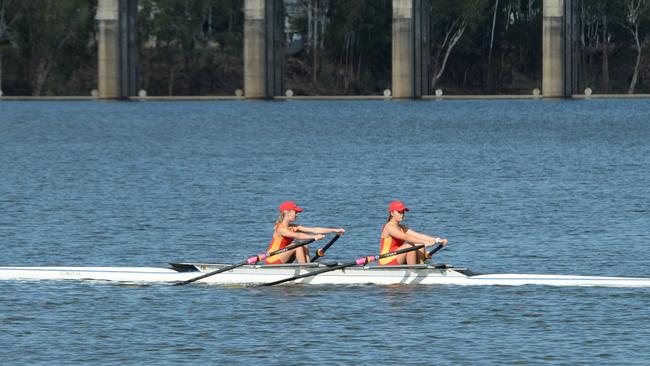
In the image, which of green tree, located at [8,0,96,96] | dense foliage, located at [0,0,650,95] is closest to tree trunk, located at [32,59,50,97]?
green tree, located at [8,0,96,96]

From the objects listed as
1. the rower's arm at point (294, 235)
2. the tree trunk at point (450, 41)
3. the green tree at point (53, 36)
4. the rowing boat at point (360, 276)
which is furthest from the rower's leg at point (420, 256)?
the tree trunk at point (450, 41)

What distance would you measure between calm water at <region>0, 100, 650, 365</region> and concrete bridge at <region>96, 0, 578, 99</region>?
141 ft

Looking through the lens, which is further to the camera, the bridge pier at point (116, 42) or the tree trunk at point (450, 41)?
the tree trunk at point (450, 41)

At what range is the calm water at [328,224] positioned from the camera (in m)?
27.3

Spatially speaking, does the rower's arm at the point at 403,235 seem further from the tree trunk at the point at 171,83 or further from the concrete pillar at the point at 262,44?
the tree trunk at the point at 171,83

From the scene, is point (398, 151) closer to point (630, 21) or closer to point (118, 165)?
point (118, 165)

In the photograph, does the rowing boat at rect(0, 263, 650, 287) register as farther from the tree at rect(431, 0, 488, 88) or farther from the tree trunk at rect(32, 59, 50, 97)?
the tree trunk at rect(32, 59, 50, 97)

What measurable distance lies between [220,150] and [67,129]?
29471 millimetres

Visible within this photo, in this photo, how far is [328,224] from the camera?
4866 centimetres

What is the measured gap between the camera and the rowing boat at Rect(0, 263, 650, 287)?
31.8 meters

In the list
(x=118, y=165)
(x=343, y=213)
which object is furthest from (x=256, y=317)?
(x=118, y=165)

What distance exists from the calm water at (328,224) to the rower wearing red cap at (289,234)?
799 mm

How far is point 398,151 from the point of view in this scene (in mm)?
88312

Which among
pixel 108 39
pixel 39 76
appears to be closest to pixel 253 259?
pixel 108 39
